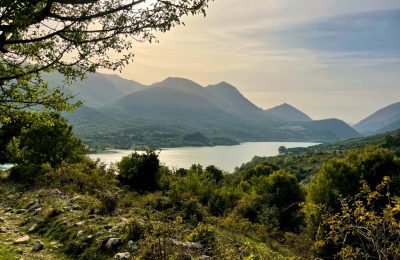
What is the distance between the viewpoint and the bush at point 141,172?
4156 centimetres

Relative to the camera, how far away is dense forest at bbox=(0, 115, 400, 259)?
11.6m

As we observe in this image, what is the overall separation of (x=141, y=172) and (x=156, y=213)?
24.0 meters

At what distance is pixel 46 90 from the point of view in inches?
481

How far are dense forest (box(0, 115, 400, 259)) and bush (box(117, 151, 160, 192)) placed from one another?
118mm

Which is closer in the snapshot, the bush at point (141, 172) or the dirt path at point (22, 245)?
the dirt path at point (22, 245)

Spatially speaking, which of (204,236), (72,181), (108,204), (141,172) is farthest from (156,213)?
(141,172)

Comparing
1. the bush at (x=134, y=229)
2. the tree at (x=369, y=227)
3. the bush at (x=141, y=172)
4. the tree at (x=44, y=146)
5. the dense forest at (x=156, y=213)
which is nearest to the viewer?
the tree at (x=369, y=227)

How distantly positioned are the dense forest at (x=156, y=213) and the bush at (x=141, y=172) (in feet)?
0.39

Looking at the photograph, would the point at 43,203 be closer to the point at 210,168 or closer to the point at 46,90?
the point at 46,90

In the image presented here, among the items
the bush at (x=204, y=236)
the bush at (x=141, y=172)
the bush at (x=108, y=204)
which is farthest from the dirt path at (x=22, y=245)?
the bush at (x=141, y=172)

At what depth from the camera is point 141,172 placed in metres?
41.9

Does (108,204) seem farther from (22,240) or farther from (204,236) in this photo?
(204,236)

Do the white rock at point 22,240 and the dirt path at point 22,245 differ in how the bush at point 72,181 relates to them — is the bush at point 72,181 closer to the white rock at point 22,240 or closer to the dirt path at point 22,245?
the dirt path at point 22,245

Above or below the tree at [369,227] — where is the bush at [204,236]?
below
